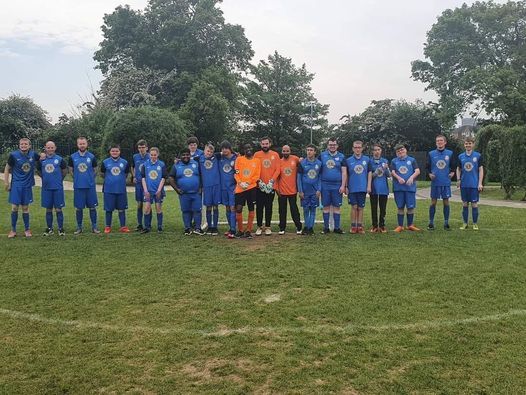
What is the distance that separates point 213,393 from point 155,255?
4.39 m

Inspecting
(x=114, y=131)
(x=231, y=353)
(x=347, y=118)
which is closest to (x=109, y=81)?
(x=114, y=131)

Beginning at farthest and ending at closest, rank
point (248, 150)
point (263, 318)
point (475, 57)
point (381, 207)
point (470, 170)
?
point (475, 57) < point (470, 170) < point (381, 207) < point (248, 150) < point (263, 318)

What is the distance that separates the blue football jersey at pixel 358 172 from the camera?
30.0 ft

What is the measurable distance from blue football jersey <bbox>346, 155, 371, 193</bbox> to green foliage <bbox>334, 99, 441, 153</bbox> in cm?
2946

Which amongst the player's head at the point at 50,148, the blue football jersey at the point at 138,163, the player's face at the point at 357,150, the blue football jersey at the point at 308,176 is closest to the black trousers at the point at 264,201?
the blue football jersey at the point at 308,176

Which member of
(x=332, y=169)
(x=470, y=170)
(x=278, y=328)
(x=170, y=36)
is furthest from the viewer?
(x=170, y=36)

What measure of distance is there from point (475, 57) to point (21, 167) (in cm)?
3322

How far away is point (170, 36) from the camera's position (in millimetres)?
38406

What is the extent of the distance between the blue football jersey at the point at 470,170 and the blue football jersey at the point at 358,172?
201 centimetres

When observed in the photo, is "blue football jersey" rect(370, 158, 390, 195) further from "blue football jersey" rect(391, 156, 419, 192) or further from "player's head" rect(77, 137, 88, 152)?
"player's head" rect(77, 137, 88, 152)

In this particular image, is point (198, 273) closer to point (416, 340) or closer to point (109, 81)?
point (416, 340)

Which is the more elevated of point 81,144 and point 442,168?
point 81,144

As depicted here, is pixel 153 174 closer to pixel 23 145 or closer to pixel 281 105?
pixel 23 145

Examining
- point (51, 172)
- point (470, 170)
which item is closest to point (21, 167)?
point (51, 172)
